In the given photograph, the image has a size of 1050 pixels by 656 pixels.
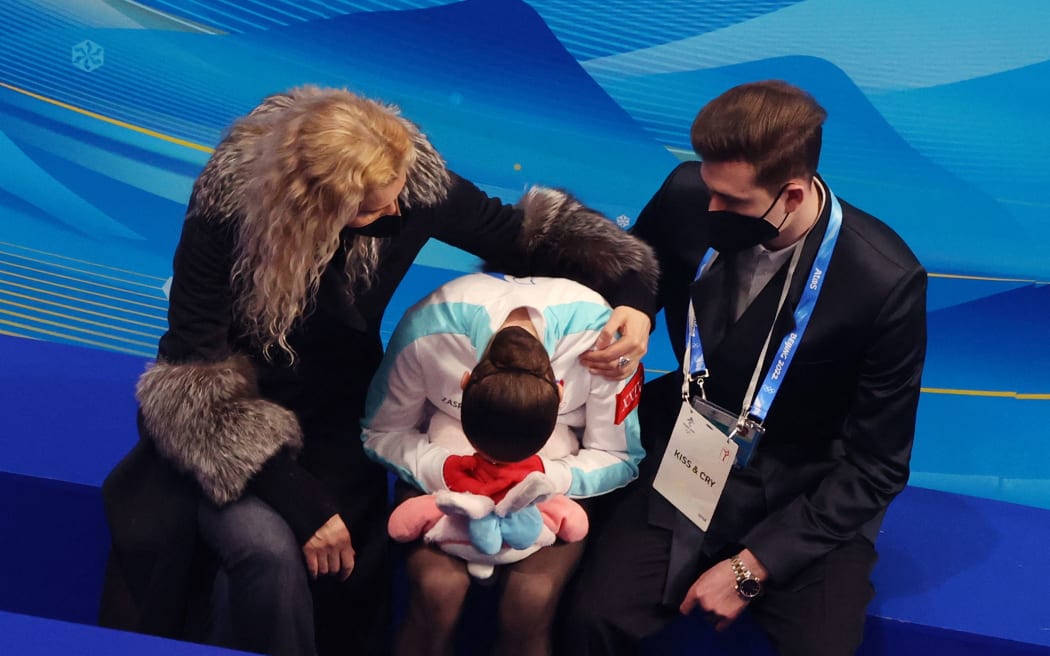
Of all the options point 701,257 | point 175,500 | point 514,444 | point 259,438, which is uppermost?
point 701,257

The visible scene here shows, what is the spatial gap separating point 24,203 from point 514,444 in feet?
11.2

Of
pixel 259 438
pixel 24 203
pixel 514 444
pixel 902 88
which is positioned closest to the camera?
pixel 514 444

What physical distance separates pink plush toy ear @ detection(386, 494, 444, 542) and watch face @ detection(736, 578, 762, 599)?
0.68 meters

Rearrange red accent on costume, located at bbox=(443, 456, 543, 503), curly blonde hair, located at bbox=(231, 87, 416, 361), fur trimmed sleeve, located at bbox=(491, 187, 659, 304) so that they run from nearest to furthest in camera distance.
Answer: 1. curly blonde hair, located at bbox=(231, 87, 416, 361)
2. red accent on costume, located at bbox=(443, 456, 543, 503)
3. fur trimmed sleeve, located at bbox=(491, 187, 659, 304)

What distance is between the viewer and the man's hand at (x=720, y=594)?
7.59 feet

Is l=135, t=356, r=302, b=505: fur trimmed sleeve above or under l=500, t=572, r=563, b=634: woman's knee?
above

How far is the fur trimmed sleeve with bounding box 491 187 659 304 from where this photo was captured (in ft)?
8.48

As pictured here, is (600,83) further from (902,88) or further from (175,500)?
(175,500)

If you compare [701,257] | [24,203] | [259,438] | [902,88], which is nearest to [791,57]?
[902,88]

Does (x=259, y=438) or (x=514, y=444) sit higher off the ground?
(x=514, y=444)

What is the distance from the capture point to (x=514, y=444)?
215 cm

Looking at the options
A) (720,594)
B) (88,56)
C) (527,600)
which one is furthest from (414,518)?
(88,56)

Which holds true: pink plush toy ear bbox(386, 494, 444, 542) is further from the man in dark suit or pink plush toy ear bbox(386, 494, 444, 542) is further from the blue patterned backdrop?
the blue patterned backdrop

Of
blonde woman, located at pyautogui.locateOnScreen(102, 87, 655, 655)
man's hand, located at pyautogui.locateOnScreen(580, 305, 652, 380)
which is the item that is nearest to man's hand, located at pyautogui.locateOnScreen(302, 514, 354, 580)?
blonde woman, located at pyautogui.locateOnScreen(102, 87, 655, 655)
